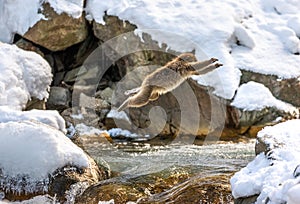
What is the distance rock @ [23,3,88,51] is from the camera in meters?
13.5

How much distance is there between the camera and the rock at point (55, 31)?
13.5m

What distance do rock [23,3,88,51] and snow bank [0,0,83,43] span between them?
0.48 feet

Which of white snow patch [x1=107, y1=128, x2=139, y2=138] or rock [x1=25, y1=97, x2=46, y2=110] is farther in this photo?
white snow patch [x1=107, y1=128, x2=139, y2=138]

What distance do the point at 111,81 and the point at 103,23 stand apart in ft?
5.70

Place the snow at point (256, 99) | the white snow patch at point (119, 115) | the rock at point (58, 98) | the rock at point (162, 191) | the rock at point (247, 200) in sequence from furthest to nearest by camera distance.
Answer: the rock at point (58, 98) < the white snow patch at point (119, 115) < the snow at point (256, 99) < the rock at point (162, 191) < the rock at point (247, 200)

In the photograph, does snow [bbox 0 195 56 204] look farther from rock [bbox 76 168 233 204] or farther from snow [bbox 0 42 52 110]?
snow [bbox 0 42 52 110]

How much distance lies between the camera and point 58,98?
12.7 meters

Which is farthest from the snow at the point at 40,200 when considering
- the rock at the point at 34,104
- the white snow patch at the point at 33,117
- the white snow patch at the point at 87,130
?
the white snow patch at the point at 87,130

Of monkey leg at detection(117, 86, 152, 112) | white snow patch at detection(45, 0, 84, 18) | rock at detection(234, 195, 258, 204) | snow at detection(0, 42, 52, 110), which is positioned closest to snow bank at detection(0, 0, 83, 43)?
white snow patch at detection(45, 0, 84, 18)

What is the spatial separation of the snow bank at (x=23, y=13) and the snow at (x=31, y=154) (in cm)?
862

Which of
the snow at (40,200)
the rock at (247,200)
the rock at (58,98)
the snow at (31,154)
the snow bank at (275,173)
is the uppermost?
the snow bank at (275,173)

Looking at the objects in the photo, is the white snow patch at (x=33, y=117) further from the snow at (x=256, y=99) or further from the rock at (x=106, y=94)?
the rock at (x=106, y=94)

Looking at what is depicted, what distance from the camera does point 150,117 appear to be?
38.9ft

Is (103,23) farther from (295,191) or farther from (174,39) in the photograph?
(295,191)
